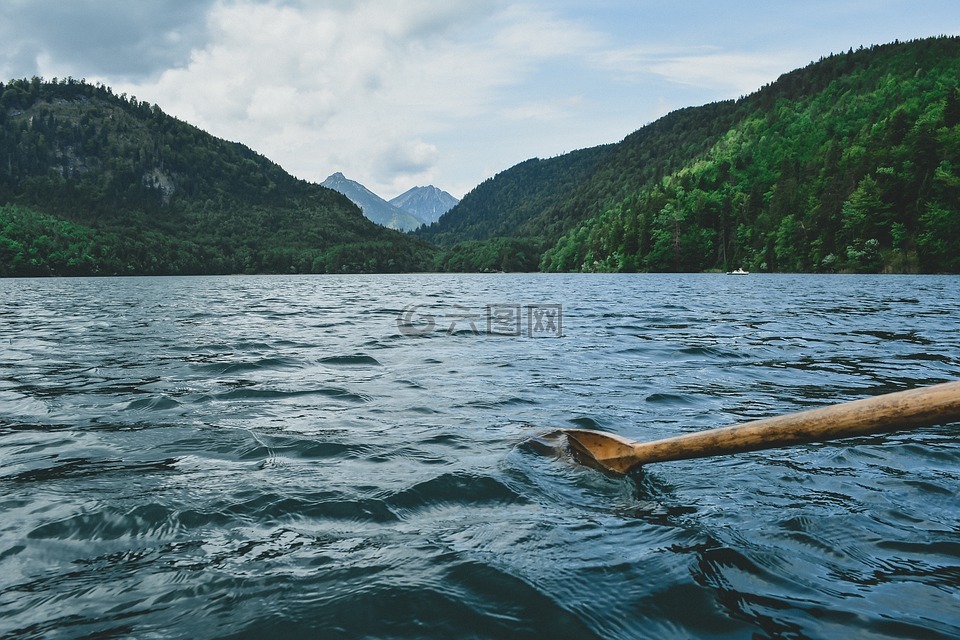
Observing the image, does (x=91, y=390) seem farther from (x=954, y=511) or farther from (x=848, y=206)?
(x=848, y=206)

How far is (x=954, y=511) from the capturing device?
168 inches

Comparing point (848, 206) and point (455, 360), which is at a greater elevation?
point (848, 206)

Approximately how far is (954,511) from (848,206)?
87720mm

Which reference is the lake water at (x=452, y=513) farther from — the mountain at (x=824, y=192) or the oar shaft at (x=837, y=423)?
the mountain at (x=824, y=192)

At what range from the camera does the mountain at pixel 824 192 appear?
228 feet

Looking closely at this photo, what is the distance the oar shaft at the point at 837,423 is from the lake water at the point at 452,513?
718 millimetres

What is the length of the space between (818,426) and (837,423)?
0.11 meters

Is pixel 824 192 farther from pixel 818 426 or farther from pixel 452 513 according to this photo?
pixel 452 513

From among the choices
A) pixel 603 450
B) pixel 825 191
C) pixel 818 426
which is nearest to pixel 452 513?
pixel 603 450

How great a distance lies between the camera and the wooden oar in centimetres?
265

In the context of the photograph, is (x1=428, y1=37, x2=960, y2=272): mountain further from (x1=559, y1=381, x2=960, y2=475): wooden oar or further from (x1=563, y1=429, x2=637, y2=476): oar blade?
(x1=559, y1=381, x2=960, y2=475): wooden oar

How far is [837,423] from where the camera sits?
3072mm

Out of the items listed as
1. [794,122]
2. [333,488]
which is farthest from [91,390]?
[794,122]

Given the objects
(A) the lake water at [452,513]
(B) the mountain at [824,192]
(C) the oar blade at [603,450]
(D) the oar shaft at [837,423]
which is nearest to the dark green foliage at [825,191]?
(B) the mountain at [824,192]
